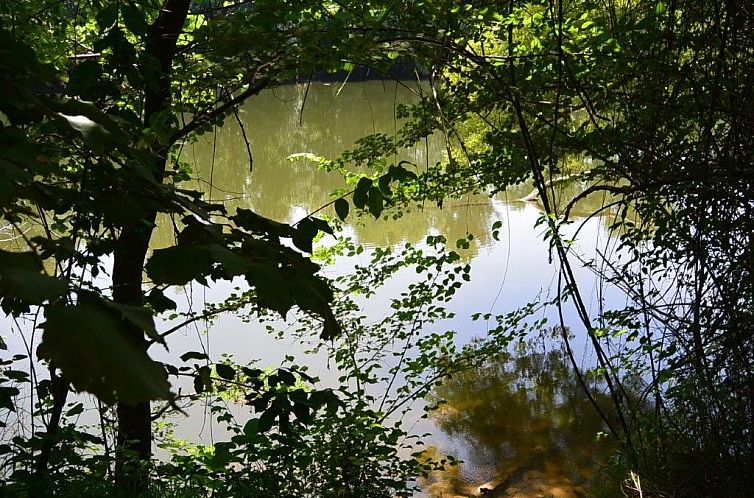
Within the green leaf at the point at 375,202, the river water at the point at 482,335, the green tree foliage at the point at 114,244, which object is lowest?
the green tree foliage at the point at 114,244

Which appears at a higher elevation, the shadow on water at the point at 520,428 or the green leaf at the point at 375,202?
the shadow on water at the point at 520,428

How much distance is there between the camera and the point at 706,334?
2434 millimetres

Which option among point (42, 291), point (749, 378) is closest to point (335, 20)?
point (749, 378)

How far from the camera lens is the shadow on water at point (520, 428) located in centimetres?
477

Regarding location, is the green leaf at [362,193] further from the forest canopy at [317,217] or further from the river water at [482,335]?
the river water at [482,335]

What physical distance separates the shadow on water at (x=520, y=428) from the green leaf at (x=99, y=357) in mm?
3971

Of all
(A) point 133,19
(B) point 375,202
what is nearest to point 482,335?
(A) point 133,19

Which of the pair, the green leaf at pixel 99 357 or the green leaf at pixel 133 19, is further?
the green leaf at pixel 133 19

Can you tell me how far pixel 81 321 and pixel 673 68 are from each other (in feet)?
7.74

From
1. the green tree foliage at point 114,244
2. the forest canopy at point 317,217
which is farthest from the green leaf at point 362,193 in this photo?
the green tree foliage at point 114,244

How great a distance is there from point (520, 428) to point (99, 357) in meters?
5.46

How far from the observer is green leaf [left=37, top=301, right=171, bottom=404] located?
437 mm

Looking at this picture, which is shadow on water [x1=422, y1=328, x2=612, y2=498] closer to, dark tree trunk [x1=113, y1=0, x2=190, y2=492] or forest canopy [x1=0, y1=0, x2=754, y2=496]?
forest canopy [x1=0, y1=0, x2=754, y2=496]

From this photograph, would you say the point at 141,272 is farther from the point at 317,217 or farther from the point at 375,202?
the point at 375,202
